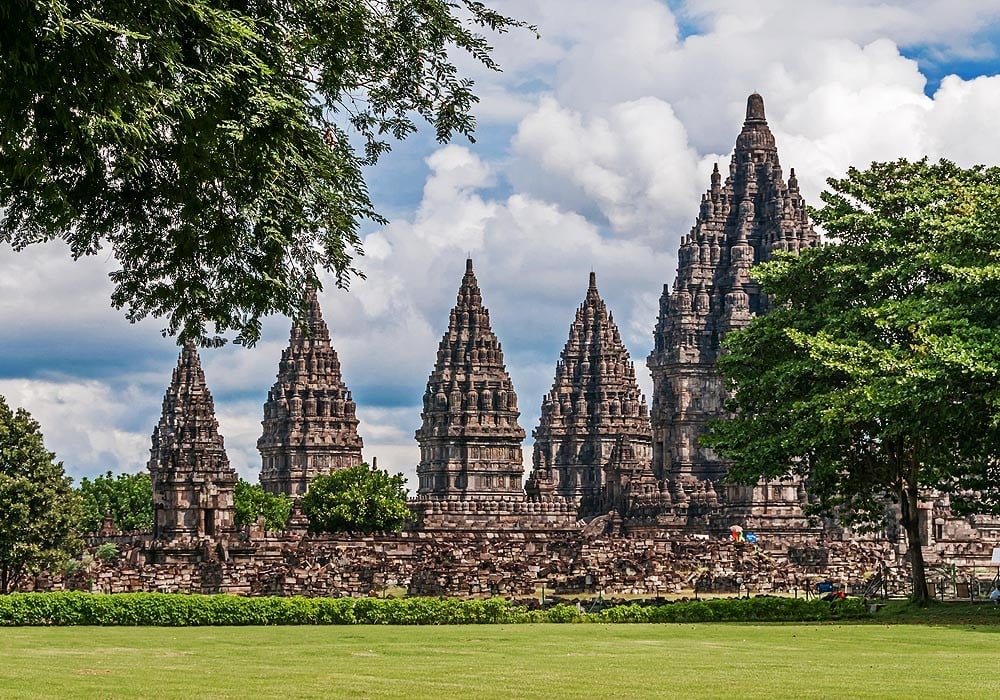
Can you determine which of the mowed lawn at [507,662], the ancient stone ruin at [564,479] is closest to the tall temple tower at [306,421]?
the ancient stone ruin at [564,479]

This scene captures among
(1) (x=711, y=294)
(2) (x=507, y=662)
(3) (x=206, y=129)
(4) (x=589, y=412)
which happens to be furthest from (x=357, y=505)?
(3) (x=206, y=129)

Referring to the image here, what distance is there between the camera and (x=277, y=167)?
17.8 m

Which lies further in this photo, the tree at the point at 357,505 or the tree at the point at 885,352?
the tree at the point at 357,505

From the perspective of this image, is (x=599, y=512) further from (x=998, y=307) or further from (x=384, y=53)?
(x=384, y=53)

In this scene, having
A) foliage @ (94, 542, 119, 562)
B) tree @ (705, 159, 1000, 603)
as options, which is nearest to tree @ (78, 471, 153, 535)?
foliage @ (94, 542, 119, 562)

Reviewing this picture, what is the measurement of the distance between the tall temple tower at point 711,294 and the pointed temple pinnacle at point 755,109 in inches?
67.0

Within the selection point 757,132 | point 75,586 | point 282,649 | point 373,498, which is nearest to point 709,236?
point 757,132

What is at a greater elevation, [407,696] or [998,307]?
[998,307]

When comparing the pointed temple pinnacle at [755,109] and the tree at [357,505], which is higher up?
the pointed temple pinnacle at [755,109]

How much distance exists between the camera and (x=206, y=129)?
16625 mm

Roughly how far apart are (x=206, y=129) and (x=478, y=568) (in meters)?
41.4

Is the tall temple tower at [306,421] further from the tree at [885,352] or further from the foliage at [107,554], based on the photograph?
the tree at [885,352]

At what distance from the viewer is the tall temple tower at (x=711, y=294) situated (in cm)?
10338

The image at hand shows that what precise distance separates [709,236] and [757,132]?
9231 millimetres
